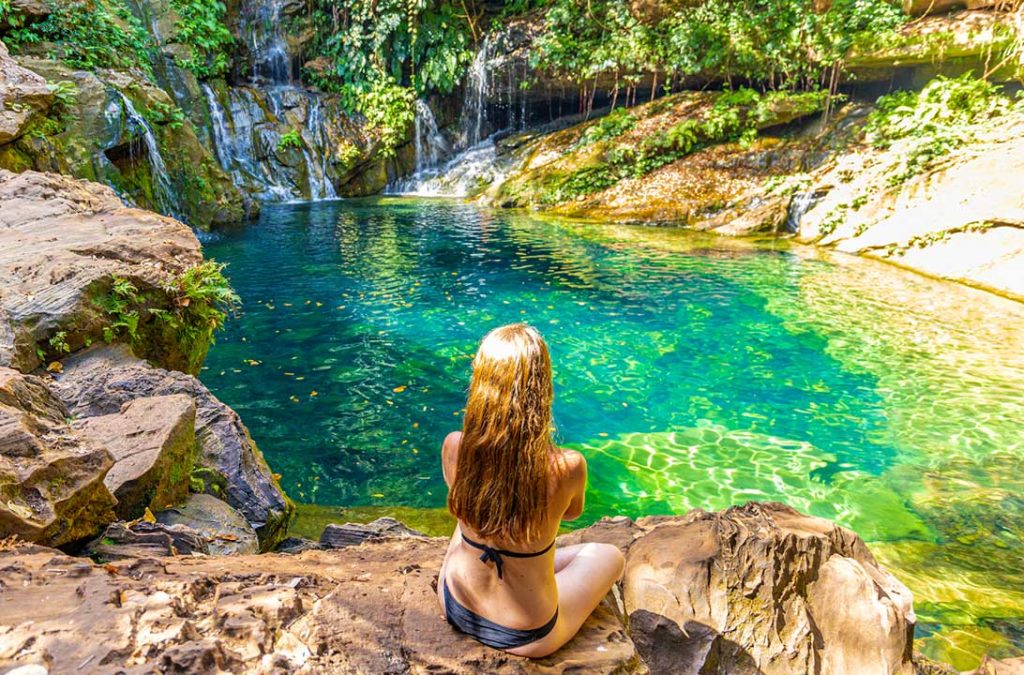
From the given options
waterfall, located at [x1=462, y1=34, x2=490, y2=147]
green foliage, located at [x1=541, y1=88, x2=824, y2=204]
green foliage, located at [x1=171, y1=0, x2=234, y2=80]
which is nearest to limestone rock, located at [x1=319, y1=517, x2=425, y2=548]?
green foliage, located at [x1=541, y1=88, x2=824, y2=204]

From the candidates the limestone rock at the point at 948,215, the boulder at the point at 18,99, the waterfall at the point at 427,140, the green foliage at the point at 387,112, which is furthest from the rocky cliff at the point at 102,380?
the waterfall at the point at 427,140

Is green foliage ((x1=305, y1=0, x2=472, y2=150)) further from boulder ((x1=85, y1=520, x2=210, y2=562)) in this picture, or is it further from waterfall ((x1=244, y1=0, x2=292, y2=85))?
boulder ((x1=85, y1=520, x2=210, y2=562))

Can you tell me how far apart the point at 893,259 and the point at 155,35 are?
20908 millimetres

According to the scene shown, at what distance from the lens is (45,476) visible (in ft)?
8.25

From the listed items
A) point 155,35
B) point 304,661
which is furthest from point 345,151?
point 304,661

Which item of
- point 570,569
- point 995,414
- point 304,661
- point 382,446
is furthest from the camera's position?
point 995,414

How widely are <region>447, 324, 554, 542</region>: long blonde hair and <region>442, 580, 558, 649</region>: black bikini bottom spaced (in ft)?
0.92

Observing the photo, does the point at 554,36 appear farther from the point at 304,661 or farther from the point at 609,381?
the point at 304,661

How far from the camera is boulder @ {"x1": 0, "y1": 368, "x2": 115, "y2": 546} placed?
7.79 feet

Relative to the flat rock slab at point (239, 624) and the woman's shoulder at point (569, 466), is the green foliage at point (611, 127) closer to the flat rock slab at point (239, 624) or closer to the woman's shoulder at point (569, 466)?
the woman's shoulder at point (569, 466)

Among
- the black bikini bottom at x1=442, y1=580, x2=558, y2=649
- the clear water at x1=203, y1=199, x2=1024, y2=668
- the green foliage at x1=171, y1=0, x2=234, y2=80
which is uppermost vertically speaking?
the green foliage at x1=171, y1=0, x2=234, y2=80

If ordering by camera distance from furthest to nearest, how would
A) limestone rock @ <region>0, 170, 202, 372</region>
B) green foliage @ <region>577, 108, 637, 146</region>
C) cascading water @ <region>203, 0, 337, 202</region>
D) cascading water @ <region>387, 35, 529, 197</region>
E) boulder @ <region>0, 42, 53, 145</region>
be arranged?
cascading water @ <region>387, 35, 529, 197</region> < green foliage @ <region>577, 108, 637, 146</region> < cascading water @ <region>203, 0, 337, 202</region> < boulder @ <region>0, 42, 53, 145</region> < limestone rock @ <region>0, 170, 202, 372</region>

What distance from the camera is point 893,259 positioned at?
1198cm

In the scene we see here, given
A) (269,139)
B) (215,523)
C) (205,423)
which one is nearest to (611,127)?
(269,139)
